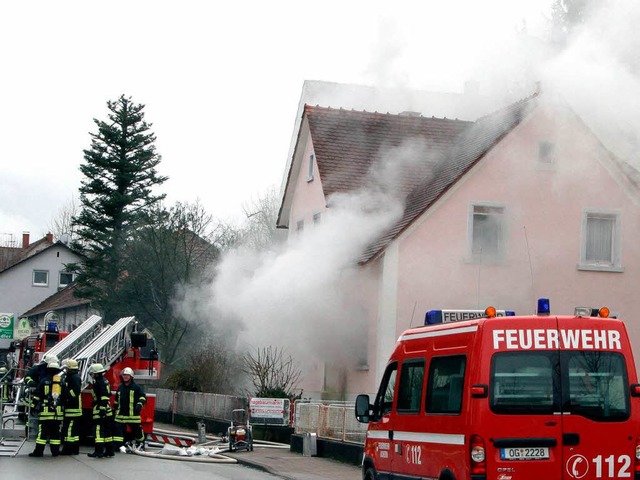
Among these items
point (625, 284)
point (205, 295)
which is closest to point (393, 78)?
point (625, 284)

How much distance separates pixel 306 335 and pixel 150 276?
19628mm

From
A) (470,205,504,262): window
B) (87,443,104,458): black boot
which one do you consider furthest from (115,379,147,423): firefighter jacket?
(470,205,504,262): window

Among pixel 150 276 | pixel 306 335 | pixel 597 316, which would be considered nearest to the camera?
pixel 597 316

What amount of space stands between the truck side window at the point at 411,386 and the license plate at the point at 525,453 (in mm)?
1656

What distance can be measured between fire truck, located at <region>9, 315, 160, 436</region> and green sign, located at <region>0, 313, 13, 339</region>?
1599cm

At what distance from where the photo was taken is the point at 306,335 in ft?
81.5

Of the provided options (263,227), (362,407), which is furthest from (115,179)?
(362,407)

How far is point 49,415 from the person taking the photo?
17406 mm

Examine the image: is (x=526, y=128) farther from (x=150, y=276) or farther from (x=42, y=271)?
(x=42, y=271)

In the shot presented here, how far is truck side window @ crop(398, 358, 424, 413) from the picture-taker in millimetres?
10508

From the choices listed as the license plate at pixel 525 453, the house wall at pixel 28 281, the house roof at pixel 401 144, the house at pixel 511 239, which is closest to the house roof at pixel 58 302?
the house wall at pixel 28 281

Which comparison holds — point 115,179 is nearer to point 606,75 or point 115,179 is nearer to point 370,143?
point 370,143

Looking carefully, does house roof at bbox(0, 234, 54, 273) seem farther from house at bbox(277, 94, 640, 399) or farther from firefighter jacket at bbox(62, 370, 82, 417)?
firefighter jacket at bbox(62, 370, 82, 417)

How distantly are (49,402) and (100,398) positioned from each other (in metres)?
0.83
